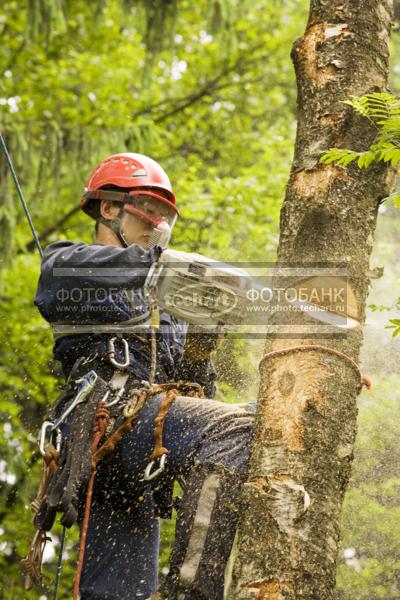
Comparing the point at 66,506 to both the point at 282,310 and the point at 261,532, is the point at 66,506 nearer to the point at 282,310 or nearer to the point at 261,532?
the point at 261,532

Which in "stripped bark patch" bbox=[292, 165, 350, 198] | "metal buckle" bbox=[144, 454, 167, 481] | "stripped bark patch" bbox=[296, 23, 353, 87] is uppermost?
"stripped bark patch" bbox=[296, 23, 353, 87]

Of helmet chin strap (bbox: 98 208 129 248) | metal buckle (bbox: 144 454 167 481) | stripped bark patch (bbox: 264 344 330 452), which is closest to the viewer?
stripped bark patch (bbox: 264 344 330 452)

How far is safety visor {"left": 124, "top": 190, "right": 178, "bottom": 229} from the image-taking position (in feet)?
12.9

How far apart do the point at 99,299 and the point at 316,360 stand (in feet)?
3.42

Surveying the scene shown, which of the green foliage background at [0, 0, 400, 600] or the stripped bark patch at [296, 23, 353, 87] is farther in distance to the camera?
the green foliage background at [0, 0, 400, 600]

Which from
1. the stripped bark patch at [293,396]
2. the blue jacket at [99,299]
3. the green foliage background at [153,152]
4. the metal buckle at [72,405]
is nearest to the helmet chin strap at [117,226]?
the blue jacket at [99,299]

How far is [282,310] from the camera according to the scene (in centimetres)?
272

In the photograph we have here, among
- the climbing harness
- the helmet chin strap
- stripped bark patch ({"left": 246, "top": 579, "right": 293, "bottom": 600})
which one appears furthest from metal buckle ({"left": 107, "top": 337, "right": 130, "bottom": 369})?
stripped bark patch ({"left": 246, "top": 579, "right": 293, "bottom": 600})

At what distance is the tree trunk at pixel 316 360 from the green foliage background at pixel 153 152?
1.87 meters

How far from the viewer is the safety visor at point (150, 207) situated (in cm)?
392

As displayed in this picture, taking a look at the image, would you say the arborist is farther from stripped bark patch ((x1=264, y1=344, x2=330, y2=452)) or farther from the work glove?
stripped bark patch ((x1=264, y1=344, x2=330, y2=452))

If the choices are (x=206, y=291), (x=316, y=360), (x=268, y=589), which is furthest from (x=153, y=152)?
(x=268, y=589)

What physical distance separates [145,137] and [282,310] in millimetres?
7652

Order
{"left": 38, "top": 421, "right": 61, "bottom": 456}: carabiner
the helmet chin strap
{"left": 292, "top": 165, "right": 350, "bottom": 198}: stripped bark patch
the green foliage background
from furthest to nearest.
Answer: the green foliage background
the helmet chin strap
{"left": 38, "top": 421, "right": 61, "bottom": 456}: carabiner
{"left": 292, "top": 165, "right": 350, "bottom": 198}: stripped bark patch
